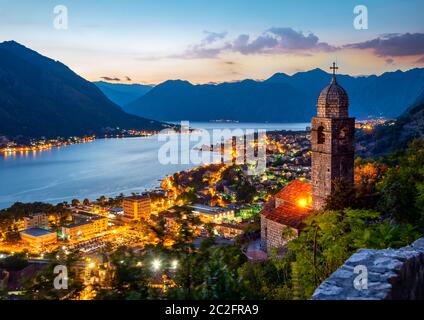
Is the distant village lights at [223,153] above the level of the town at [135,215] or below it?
above

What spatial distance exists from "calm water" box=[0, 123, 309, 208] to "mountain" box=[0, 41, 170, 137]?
2735cm

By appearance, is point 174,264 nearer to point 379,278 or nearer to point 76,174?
point 379,278

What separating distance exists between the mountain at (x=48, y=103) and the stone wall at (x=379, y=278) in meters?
107

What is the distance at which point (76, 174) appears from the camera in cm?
6041

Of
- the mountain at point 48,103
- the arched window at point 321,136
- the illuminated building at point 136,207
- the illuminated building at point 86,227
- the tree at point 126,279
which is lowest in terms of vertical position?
the illuminated building at point 86,227

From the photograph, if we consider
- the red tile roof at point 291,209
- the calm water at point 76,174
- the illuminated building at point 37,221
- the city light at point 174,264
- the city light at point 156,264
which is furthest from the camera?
the calm water at point 76,174

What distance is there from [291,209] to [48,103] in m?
126

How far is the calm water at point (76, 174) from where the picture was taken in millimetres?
47969

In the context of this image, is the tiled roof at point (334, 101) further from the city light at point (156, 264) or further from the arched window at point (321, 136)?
the city light at point (156, 264)

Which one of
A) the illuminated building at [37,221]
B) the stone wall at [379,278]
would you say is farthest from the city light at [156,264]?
the illuminated building at [37,221]

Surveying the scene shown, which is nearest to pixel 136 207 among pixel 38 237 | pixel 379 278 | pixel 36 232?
pixel 36 232
